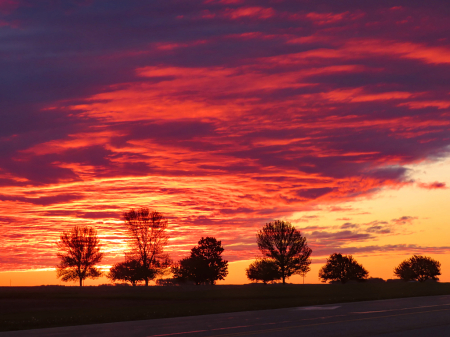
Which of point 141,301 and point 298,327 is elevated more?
point 141,301

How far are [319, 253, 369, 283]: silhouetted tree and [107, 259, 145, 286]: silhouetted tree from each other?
224 feet

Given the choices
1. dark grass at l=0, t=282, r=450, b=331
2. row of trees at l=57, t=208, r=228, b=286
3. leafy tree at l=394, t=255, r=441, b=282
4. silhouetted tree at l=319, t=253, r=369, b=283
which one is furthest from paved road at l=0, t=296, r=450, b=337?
leafy tree at l=394, t=255, r=441, b=282

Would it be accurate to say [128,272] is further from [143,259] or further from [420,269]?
[420,269]

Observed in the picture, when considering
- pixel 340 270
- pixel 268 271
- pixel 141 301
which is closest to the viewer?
pixel 141 301

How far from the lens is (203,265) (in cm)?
10631

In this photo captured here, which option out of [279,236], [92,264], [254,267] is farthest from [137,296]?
[254,267]

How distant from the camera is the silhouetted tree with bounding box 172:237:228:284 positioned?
347ft

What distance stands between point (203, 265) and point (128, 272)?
23264mm

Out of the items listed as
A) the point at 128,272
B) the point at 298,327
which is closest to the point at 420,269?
the point at 128,272

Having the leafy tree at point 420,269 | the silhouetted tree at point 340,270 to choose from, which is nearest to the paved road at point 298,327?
the silhouetted tree at point 340,270

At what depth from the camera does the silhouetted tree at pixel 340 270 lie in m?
144

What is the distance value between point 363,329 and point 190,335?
690 centimetres

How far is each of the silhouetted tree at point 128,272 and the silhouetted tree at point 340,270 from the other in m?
68.2

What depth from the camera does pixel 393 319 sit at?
970 inches
